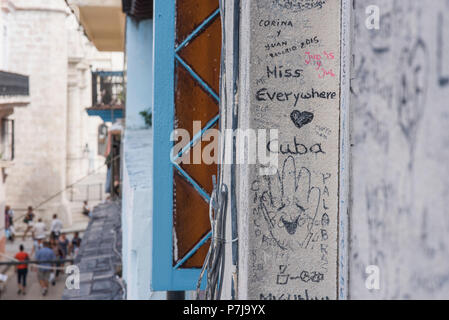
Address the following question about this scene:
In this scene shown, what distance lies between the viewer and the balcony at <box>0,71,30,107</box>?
17.6 m

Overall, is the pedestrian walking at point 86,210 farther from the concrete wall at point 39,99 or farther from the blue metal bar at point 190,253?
the blue metal bar at point 190,253

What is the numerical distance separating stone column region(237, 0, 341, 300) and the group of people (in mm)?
9184

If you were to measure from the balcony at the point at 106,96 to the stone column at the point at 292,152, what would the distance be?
12.6m

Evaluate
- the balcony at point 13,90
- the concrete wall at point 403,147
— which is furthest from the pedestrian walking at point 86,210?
the concrete wall at point 403,147

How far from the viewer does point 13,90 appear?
1914 cm

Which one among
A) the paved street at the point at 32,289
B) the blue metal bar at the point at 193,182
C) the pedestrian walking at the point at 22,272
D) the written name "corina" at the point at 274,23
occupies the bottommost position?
the paved street at the point at 32,289

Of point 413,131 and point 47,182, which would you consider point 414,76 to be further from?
point 47,182

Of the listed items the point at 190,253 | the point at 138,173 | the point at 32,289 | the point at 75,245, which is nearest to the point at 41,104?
the point at 75,245

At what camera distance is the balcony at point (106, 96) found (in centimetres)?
1465

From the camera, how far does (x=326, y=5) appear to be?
215cm

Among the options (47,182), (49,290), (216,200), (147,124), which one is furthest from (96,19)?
(47,182)

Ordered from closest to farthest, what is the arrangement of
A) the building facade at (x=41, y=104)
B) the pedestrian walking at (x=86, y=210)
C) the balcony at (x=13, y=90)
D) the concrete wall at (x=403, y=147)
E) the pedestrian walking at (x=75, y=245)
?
the concrete wall at (x=403, y=147)
the pedestrian walking at (x=75, y=245)
the balcony at (x=13, y=90)
the building facade at (x=41, y=104)
the pedestrian walking at (x=86, y=210)

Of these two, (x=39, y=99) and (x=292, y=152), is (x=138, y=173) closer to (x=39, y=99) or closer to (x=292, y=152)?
(x=292, y=152)
